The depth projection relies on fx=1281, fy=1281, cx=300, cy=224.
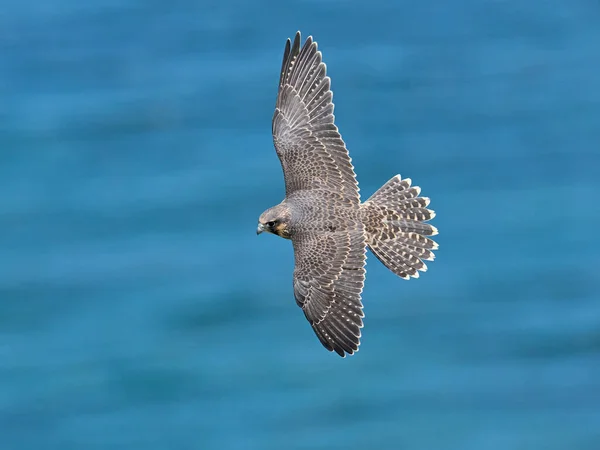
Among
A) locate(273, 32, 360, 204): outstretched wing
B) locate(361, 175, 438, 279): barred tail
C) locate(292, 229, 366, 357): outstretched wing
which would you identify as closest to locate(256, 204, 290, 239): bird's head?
locate(292, 229, 366, 357): outstretched wing

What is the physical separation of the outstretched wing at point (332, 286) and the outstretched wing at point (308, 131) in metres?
0.60

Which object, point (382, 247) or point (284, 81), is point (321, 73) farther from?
point (382, 247)

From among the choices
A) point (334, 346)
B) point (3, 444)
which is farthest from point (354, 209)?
point (3, 444)

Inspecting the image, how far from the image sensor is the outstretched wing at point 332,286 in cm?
1089

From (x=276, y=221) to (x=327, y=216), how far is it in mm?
466

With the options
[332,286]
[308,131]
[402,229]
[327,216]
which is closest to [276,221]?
[327,216]

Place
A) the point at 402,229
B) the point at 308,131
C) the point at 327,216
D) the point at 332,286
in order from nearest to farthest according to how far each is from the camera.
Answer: the point at 332,286, the point at 327,216, the point at 308,131, the point at 402,229

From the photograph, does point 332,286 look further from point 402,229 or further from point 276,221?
point 402,229

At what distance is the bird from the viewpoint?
11.0 metres

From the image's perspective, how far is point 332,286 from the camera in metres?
11.0

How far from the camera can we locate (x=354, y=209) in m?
11.4

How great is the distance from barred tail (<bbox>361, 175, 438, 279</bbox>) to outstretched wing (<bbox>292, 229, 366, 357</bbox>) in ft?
2.47

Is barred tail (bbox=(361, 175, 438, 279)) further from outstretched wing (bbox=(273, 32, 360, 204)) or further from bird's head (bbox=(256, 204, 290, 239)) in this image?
bird's head (bbox=(256, 204, 290, 239))

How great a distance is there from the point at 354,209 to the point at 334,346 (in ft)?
4.16
